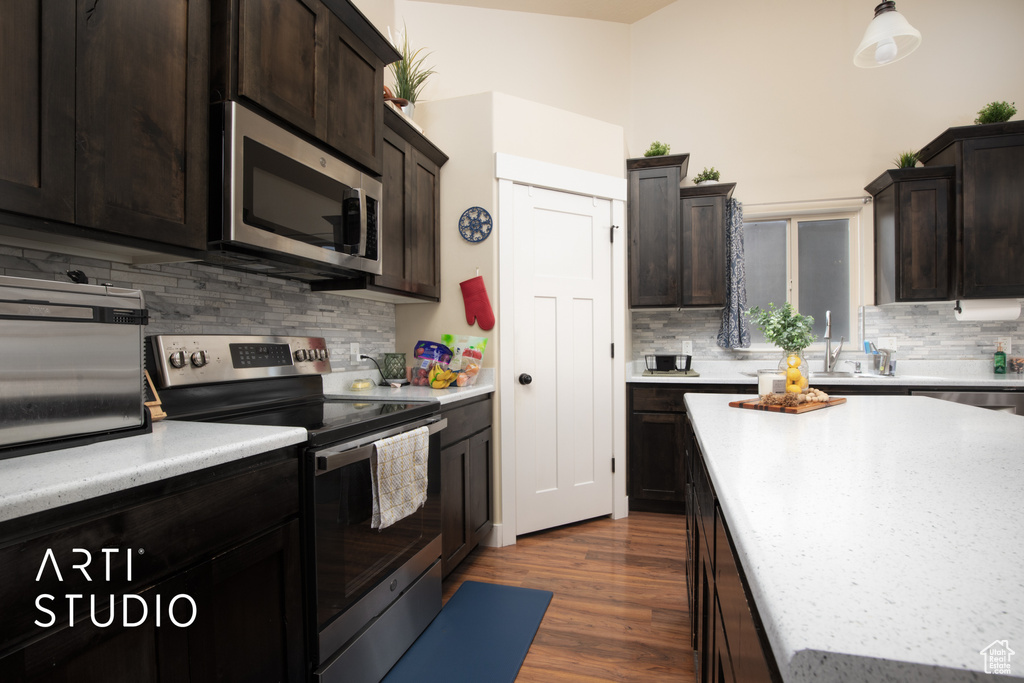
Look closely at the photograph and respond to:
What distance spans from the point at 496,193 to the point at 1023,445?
94.3 inches

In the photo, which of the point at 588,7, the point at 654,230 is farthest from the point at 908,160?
the point at 588,7

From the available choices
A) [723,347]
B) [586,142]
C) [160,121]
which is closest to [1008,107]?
[723,347]

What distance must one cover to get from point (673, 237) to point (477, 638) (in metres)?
2.78

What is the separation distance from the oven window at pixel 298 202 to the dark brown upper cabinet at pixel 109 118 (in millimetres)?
130

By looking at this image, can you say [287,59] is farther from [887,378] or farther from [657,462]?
[887,378]

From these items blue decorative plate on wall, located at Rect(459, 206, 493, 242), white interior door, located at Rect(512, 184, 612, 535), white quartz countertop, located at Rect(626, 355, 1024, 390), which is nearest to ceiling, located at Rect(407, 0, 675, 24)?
white interior door, located at Rect(512, 184, 612, 535)

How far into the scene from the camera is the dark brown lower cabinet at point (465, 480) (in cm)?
226

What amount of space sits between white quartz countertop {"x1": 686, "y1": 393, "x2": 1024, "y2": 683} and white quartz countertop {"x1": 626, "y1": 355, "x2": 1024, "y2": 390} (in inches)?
84.5

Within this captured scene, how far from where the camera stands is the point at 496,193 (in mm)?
2879

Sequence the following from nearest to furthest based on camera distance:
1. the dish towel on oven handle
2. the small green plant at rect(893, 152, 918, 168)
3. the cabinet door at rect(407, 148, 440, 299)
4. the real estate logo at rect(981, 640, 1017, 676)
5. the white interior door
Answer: the real estate logo at rect(981, 640, 1017, 676) < the dish towel on oven handle < the cabinet door at rect(407, 148, 440, 299) < the white interior door < the small green plant at rect(893, 152, 918, 168)

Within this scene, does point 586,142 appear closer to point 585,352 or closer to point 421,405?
point 585,352

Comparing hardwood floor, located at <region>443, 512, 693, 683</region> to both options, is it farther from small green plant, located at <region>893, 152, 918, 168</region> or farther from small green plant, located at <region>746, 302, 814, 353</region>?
small green plant, located at <region>893, 152, 918, 168</region>

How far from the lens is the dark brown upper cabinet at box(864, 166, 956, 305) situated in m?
3.32

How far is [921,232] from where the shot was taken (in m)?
3.36
